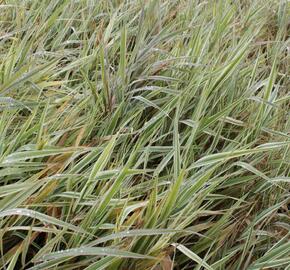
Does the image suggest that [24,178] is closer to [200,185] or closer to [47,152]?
[47,152]

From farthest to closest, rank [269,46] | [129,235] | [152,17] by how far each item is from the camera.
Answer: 1. [269,46]
2. [152,17]
3. [129,235]

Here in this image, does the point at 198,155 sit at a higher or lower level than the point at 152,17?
lower

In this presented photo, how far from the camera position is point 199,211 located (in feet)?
3.09

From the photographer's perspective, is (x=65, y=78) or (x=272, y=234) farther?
(x=65, y=78)

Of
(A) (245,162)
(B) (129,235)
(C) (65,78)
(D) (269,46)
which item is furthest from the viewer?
(D) (269,46)

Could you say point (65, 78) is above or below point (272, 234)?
above

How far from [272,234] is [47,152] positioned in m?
0.46

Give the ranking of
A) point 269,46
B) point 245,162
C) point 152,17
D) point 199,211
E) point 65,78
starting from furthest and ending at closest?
point 269,46, point 152,17, point 65,78, point 245,162, point 199,211

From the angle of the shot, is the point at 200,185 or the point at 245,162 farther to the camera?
the point at 245,162

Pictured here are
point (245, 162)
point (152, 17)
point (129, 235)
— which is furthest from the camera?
point (152, 17)

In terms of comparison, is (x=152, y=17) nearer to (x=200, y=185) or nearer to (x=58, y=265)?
(x=200, y=185)

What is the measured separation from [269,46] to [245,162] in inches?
24.5

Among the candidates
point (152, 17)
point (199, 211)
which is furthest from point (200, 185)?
point (152, 17)

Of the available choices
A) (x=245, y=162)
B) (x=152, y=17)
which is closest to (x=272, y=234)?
(x=245, y=162)
